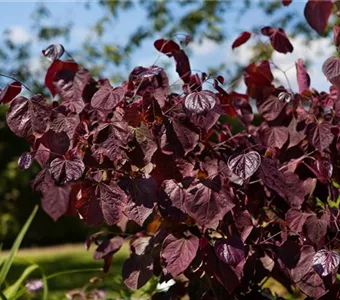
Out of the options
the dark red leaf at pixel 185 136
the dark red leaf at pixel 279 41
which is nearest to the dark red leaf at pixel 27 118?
the dark red leaf at pixel 185 136

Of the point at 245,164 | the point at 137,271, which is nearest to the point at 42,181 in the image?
the point at 137,271

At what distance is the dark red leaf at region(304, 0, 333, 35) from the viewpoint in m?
2.48

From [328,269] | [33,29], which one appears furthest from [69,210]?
[33,29]

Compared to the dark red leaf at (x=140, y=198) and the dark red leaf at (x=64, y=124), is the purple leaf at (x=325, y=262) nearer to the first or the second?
the dark red leaf at (x=140, y=198)

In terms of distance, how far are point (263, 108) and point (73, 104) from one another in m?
0.68

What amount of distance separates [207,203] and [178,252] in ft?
0.60

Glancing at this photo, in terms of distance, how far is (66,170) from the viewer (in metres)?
1.80

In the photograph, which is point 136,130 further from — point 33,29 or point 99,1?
point 33,29

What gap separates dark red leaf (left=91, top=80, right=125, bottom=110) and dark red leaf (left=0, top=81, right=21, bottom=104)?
10.7 inches

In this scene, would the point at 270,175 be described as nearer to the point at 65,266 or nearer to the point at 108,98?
the point at 108,98

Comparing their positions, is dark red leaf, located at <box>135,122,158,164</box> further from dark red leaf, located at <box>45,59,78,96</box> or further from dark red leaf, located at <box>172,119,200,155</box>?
dark red leaf, located at <box>45,59,78,96</box>

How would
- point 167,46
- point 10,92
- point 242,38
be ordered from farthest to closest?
1. point 242,38
2. point 167,46
3. point 10,92

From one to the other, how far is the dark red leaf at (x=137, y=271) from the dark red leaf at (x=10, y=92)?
0.64m

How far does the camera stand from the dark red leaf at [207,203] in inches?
74.0
